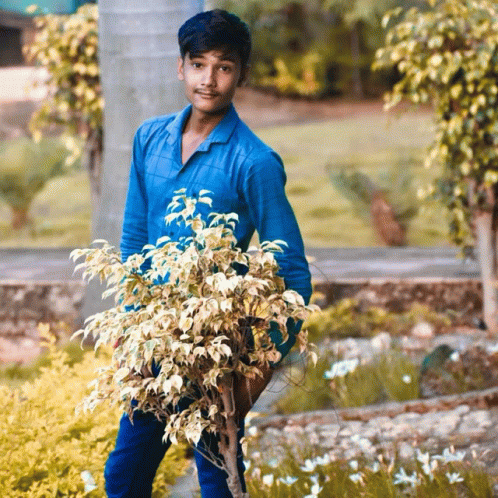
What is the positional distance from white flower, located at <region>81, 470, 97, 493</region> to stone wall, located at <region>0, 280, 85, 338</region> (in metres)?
2.98

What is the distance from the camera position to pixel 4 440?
13.3ft

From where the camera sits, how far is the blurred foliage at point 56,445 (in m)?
3.91

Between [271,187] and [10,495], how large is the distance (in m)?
1.66

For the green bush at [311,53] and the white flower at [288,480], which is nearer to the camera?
the white flower at [288,480]

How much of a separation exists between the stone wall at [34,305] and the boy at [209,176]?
3.64m

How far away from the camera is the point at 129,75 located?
211 inches

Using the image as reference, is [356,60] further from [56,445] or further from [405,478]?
[405,478]

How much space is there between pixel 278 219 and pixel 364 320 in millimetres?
3759

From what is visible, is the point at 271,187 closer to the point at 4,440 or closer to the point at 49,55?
the point at 4,440


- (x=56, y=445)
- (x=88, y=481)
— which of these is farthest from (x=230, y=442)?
(x=56, y=445)

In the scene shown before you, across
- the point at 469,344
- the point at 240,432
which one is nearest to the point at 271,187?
the point at 240,432

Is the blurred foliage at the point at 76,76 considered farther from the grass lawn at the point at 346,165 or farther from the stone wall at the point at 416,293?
the grass lawn at the point at 346,165

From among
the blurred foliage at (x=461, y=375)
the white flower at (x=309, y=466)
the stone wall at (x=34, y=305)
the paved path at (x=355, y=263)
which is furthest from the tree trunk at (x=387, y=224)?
the white flower at (x=309, y=466)

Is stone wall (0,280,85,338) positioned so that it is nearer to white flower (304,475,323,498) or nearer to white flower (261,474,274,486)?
white flower (261,474,274,486)
